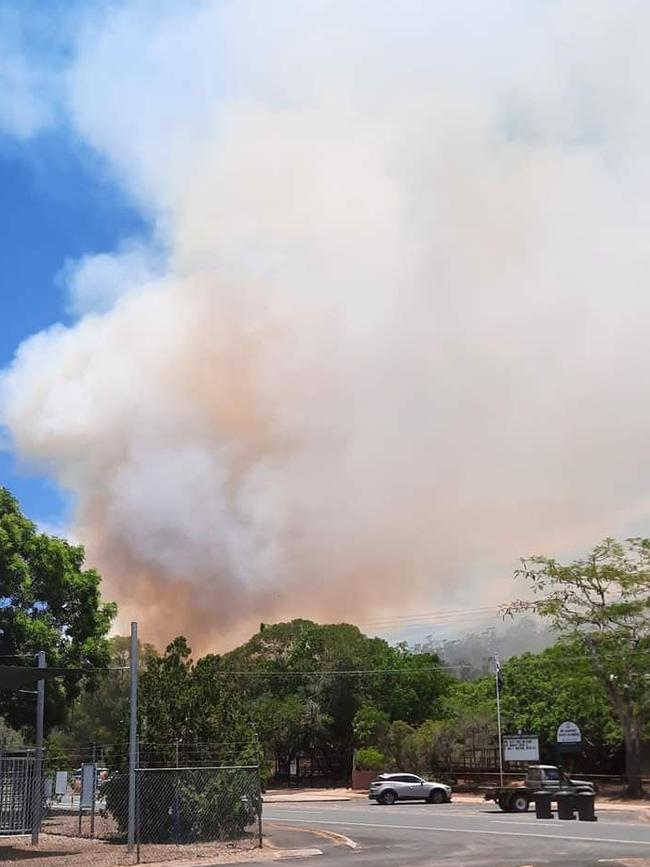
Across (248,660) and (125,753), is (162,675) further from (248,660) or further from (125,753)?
(248,660)

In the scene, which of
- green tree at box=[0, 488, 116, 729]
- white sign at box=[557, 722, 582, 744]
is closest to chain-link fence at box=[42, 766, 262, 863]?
green tree at box=[0, 488, 116, 729]

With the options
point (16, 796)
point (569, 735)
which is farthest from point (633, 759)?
point (16, 796)

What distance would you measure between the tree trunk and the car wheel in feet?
37.9

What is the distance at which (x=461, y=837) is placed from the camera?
26016 millimetres

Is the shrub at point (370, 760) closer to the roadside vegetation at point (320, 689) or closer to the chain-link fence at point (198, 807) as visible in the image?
the roadside vegetation at point (320, 689)

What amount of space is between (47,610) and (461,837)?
53.2ft

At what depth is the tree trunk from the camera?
4606 cm

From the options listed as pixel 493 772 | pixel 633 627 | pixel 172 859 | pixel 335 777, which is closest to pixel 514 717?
pixel 493 772

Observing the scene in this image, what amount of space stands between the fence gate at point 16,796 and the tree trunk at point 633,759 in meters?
30.7

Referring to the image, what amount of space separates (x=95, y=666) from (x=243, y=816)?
38.8 feet

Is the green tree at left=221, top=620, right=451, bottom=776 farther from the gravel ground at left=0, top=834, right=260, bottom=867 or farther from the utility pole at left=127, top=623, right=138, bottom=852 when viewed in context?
the utility pole at left=127, top=623, right=138, bottom=852

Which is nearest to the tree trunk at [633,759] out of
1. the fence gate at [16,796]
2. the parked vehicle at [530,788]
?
the parked vehicle at [530,788]

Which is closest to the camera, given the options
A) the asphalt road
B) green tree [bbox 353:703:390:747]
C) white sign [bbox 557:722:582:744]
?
the asphalt road

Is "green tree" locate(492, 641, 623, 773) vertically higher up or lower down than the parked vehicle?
higher up
